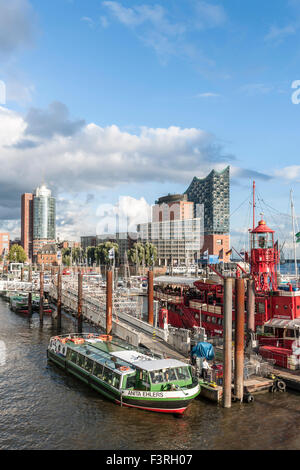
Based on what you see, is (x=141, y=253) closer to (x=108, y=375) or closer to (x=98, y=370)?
(x=98, y=370)

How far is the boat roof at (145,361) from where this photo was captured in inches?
1021

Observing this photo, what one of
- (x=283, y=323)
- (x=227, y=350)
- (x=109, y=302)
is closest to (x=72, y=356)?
(x=109, y=302)

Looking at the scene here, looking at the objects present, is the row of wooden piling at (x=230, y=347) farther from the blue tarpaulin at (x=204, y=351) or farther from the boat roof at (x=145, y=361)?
the blue tarpaulin at (x=204, y=351)

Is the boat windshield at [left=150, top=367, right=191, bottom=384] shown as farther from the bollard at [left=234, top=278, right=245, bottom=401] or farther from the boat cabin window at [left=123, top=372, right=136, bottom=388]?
the bollard at [left=234, top=278, right=245, bottom=401]

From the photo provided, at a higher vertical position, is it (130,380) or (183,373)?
(183,373)

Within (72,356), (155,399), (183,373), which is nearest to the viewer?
(155,399)

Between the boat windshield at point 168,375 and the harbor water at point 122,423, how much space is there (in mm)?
2320

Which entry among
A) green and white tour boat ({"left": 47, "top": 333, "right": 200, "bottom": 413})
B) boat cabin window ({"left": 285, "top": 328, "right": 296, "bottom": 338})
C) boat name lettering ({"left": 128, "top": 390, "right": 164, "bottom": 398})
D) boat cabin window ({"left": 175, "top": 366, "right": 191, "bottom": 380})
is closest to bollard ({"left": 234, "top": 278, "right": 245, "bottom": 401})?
green and white tour boat ({"left": 47, "top": 333, "right": 200, "bottom": 413})

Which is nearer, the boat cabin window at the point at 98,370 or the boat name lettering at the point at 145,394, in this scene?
the boat name lettering at the point at 145,394

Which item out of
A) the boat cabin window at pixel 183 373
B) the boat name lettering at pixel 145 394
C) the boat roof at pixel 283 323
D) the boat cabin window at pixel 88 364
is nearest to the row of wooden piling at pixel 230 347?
the boat cabin window at pixel 183 373

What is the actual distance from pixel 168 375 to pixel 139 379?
203 cm

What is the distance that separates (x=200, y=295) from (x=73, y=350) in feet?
68.5

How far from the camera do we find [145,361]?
90.2 feet
